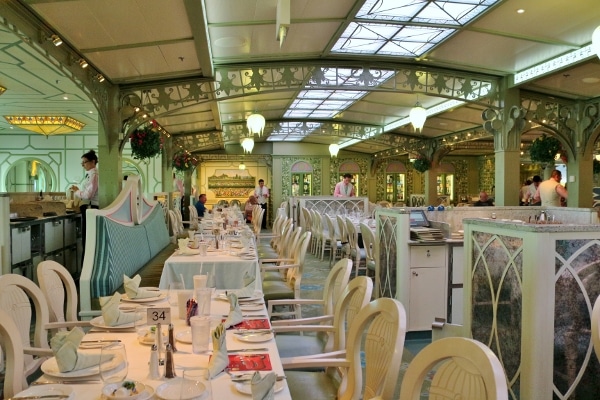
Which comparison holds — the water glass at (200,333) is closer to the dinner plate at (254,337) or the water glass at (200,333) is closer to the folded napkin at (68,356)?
the dinner plate at (254,337)

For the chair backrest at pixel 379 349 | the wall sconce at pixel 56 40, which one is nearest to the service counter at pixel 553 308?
the chair backrest at pixel 379 349

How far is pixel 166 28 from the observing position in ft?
17.4

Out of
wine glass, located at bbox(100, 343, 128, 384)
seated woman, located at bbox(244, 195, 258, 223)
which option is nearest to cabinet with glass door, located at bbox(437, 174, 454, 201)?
seated woman, located at bbox(244, 195, 258, 223)

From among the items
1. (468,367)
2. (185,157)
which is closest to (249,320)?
(468,367)

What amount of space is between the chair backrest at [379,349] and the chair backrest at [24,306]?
1.68 m

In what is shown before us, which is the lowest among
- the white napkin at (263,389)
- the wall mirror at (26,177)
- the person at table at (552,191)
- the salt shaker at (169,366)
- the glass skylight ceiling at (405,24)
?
the salt shaker at (169,366)

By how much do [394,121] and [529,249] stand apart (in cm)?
1150

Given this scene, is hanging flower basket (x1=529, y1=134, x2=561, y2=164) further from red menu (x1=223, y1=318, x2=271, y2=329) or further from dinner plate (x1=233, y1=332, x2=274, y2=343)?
dinner plate (x1=233, y1=332, x2=274, y2=343)

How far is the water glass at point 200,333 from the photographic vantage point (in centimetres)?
197

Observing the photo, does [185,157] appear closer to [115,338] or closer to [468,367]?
[115,338]

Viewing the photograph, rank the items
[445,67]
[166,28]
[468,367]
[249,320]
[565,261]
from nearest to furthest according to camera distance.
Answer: [468,367] < [249,320] < [565,261] < [166,28] < [445,67]

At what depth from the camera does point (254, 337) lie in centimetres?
218

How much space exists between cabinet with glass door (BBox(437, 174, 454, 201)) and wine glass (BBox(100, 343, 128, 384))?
2139 centimetres

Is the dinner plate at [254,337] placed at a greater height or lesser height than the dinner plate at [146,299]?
lesser
